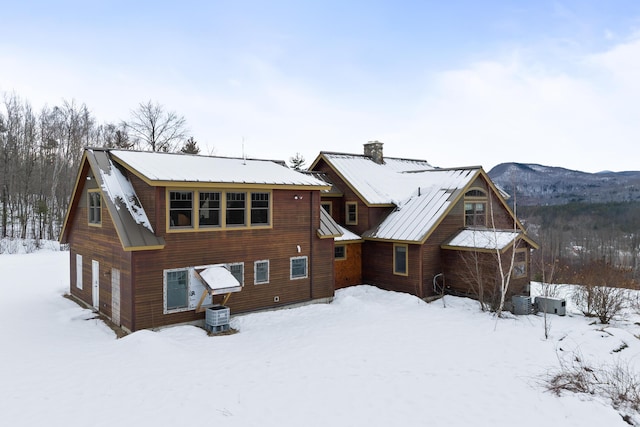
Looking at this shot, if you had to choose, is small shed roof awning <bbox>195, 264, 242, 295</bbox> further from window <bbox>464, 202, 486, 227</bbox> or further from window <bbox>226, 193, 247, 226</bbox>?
window <bbox>464, 202, 486, 227</bbox>

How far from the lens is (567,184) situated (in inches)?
4963

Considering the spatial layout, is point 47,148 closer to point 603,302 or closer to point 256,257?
point 256,257

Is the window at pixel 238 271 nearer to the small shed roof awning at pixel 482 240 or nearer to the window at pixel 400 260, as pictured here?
the window at pixel 400 260

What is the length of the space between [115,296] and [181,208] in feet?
11.8

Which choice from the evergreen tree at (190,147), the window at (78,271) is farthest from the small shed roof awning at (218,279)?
the evergreen tree at (190,147)

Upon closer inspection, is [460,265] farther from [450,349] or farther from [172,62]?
[172,62]

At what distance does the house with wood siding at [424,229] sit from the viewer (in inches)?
682

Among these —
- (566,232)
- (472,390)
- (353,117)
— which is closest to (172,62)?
(353,117)

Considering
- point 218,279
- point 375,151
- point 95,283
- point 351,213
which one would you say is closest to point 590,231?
point 375,151

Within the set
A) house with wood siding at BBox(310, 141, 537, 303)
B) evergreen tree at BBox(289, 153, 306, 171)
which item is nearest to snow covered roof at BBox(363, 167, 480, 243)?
house with wood siding at BBox(310, 141, 537, 303)

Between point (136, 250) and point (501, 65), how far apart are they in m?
17.4

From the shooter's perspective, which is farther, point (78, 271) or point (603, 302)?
point (78, 271)

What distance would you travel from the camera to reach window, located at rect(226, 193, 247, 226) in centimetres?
1416

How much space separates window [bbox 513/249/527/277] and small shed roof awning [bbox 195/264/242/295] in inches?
477
